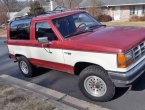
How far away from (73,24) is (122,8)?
111 ft

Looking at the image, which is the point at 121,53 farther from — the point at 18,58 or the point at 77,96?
the point at 18,58

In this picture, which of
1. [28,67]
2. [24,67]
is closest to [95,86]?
[28,67]

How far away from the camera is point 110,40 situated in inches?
201

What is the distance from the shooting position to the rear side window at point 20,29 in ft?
23.1

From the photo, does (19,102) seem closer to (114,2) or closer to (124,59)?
(124,59)

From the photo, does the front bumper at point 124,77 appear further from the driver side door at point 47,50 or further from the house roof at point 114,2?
the house roof at point 114,2

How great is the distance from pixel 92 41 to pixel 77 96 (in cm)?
142

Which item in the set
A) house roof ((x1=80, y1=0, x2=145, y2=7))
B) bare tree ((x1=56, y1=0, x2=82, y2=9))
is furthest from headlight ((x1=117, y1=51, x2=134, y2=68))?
bare tree ((x1=56, y1=0, x2=82, y2=9))

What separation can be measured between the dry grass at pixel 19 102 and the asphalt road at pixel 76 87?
3.03ft

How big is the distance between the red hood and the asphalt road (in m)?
1.19

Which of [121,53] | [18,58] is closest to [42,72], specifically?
[18,58]

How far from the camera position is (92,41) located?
5227 millimetres

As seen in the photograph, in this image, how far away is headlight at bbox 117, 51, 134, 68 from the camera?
184 inches

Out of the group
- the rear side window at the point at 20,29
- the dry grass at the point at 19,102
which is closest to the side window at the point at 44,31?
the rear side window at the point at 20,29
